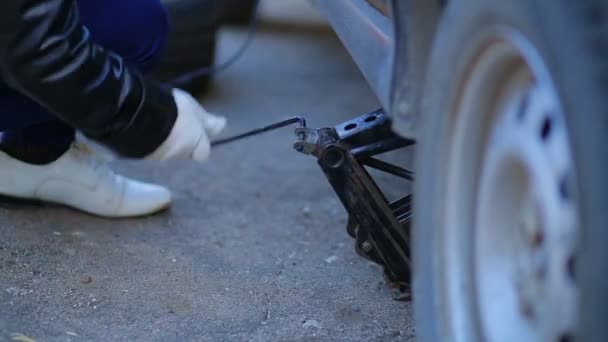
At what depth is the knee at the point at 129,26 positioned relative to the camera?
1.67m

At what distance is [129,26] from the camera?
1.71 metres

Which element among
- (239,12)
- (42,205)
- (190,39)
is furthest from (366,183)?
(239,12)

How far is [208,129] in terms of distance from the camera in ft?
5.38

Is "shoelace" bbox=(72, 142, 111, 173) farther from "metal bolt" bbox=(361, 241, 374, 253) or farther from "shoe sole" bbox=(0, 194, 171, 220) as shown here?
"metal bolt" bbox=(361, 241, 374, 253)

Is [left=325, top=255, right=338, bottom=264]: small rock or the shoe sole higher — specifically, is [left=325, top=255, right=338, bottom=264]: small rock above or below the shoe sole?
above

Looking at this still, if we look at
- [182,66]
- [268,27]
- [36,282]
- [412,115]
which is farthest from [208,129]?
[268,27]

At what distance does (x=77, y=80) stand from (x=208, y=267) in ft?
1.44

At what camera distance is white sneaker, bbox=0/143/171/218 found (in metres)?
1.76

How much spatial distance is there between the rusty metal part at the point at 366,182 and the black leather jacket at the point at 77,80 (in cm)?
25

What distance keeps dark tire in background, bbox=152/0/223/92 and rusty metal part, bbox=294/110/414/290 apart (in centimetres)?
129

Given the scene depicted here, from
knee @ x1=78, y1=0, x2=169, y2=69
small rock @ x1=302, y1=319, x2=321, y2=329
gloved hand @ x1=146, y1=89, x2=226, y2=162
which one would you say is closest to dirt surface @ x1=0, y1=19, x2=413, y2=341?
small rock @ x1=302, y1=319, x2=321, y2=329

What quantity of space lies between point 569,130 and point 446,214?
301mm

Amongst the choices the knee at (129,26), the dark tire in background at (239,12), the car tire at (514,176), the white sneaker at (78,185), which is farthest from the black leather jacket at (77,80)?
the dark tire in background at (239,12)

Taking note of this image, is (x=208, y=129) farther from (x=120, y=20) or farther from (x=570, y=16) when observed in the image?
(x=570, y=16)
